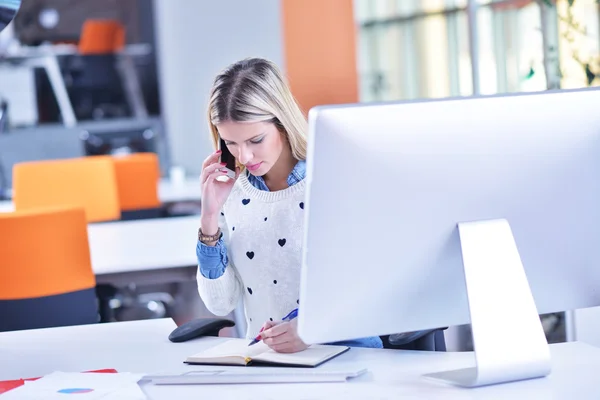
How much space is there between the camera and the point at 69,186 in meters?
4.52

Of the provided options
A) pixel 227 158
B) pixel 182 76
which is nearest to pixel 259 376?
pixel 227 158

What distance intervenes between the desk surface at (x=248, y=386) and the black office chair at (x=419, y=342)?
0.49 ft

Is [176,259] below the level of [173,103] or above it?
below

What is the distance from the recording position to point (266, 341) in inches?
71.7

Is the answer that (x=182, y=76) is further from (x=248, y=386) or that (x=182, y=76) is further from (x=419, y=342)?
(x=248, y=386)

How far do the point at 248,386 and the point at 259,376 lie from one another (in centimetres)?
3

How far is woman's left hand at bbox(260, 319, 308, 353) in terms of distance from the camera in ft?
5.88

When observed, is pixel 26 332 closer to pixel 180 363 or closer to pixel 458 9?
pixel 180 363

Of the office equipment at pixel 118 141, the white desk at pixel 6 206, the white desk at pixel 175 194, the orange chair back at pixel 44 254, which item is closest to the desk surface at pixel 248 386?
the orange chair back at pixel 44 254

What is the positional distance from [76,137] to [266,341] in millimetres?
6940

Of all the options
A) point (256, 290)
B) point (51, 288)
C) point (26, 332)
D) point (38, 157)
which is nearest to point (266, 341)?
point (256, 290)

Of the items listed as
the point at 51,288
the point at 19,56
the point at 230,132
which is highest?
the point at 19,56

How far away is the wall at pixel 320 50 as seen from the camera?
242 inches

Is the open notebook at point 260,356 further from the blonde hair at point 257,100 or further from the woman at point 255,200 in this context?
the blonde hair at point 257,100
